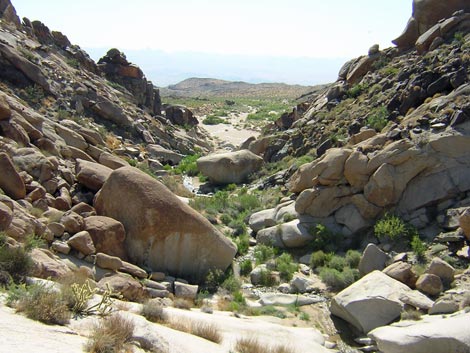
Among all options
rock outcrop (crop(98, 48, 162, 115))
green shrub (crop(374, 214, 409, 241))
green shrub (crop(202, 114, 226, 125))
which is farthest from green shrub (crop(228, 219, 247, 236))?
green shrub (crop(202, 114, 226, 125))

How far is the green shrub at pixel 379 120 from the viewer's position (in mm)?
18230

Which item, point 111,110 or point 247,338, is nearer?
point 247,338

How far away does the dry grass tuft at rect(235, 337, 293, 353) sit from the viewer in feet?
25.1

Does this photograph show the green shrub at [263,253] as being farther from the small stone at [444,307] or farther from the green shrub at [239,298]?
the small stone at [444,307]

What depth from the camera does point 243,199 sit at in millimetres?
19094

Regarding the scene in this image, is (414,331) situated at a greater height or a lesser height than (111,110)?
lesser

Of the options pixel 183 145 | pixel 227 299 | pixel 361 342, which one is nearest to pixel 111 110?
pixel 183 145

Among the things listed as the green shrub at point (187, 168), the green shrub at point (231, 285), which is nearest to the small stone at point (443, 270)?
the green shrub at point (231, 285)

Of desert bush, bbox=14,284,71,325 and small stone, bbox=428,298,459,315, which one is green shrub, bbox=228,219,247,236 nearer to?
small stone, bbox=428,298,459,315

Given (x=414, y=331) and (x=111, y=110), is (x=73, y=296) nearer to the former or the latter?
(x=414, y=331)

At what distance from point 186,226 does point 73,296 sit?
5.21 metres

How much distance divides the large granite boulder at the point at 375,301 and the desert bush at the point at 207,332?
3.47 metres

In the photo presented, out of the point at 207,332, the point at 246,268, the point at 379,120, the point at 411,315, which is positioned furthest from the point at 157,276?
the point at 379,120

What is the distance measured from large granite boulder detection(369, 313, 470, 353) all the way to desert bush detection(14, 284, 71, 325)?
5.54 meters
